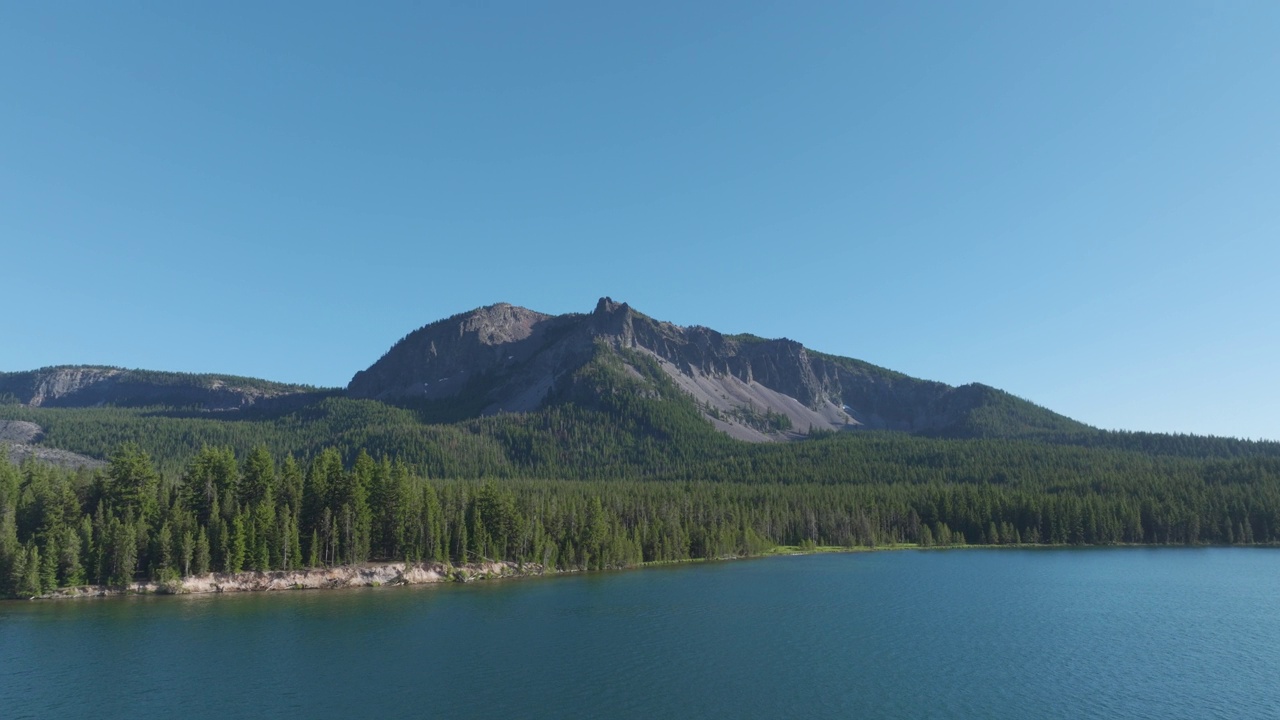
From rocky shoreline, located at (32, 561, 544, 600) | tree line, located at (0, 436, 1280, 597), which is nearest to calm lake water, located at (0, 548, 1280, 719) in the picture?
rocky shoreline, located at (32, 561, 544, 600)

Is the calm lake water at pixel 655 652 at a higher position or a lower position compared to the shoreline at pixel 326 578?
lower

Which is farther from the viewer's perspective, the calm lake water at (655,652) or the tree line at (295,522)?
the tree line at (295,522)

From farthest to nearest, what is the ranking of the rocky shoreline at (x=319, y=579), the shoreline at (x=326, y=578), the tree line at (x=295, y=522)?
the tree line at (x=295, y=522) → the rocky shoreline at (x=319, y=579) → the shoreline at (x=326, y=578)

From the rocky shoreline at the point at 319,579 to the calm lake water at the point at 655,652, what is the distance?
3676 millimetres

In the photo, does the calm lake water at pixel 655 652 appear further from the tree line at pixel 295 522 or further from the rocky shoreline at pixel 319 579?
the tree line at pixel 295 522

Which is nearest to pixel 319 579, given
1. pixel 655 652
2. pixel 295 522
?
pixel 295 522

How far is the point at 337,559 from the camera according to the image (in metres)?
109

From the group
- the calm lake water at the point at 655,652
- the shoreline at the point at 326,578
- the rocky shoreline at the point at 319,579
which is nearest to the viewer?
the calm lake water at the point at 655,652

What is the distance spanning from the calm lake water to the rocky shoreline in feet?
12.1

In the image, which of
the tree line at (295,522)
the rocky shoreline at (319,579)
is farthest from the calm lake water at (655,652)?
the tree line at (295,522)

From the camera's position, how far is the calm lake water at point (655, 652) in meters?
52.8

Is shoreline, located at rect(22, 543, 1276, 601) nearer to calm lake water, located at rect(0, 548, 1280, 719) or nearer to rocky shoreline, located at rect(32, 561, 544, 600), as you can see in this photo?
rocky shoreline, located at rect(32, 561, 544, 600)


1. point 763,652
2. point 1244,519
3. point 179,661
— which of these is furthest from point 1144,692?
point 1244,519

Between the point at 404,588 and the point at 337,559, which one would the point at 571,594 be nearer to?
the point at 404,588
